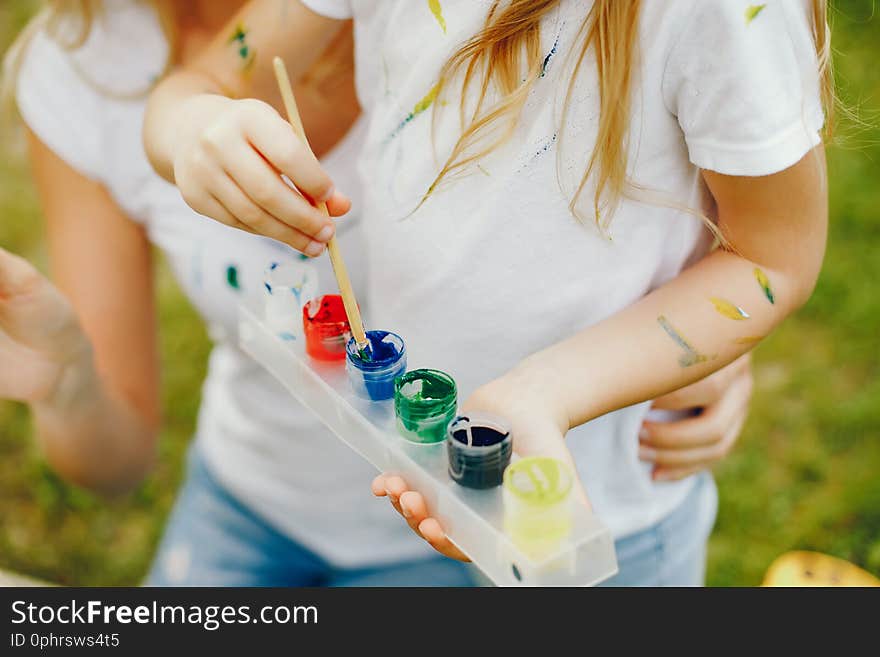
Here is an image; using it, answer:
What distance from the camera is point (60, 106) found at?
47.2 inches

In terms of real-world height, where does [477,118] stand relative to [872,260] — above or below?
above

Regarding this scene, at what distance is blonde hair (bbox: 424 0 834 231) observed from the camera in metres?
0.77

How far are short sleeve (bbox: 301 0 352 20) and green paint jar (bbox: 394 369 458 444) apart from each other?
37 centimetres

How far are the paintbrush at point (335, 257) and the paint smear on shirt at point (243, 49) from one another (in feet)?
0.63

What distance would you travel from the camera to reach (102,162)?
4.00 ft

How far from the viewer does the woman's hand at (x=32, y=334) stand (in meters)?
1.04

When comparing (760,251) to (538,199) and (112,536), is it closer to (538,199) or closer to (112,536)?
(538,199)

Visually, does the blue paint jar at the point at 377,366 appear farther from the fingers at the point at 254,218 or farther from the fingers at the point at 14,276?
the fingers at the point at 14,276

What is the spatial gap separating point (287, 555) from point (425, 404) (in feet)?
2.14

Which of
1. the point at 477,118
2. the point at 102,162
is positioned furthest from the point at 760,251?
the point at 102,162

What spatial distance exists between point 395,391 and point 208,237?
0.47 meters

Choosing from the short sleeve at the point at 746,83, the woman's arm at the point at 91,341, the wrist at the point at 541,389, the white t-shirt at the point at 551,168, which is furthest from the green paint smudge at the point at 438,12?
the woman's arm at the point at 91,341

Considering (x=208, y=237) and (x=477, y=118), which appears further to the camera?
(x=208, y=237)

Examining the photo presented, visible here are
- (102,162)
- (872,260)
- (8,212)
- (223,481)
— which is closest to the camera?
(102,162)
